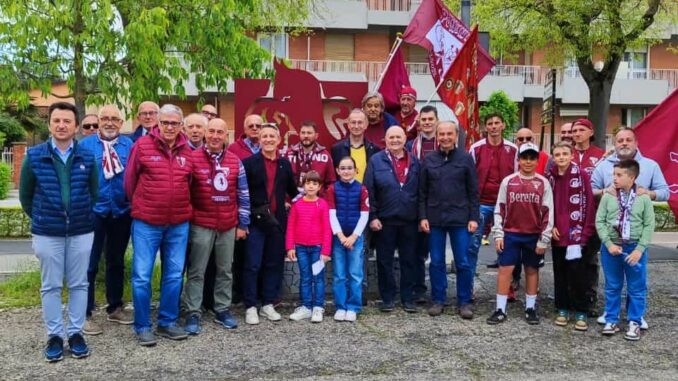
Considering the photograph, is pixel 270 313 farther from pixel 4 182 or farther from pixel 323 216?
pixel 4 182

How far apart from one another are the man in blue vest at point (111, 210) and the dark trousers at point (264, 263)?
1.19 meters

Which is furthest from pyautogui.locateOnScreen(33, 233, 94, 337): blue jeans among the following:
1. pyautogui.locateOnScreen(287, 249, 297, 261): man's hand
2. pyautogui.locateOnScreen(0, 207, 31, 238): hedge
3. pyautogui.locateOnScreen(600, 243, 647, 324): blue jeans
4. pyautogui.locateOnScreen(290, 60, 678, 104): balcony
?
pyautogui.locateOnScreen(290, 60, 678, 104): balcony

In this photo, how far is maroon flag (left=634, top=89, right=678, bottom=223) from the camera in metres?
6.80

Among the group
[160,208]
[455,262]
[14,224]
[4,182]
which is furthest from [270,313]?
[4,182]

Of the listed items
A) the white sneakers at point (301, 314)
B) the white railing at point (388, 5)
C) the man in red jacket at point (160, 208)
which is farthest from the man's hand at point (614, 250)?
the white railing at point (388, 5)

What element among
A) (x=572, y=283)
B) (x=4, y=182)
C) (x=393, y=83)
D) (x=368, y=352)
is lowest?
(x=368, y=352)

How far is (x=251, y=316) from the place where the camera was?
6.09 metres

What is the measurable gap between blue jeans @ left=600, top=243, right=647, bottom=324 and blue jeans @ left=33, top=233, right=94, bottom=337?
479 cm

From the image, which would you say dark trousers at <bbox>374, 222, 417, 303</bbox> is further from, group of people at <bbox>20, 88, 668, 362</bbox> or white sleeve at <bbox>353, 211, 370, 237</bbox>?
white sleeve at <bbox>353, 211, 370, 237</bbox>

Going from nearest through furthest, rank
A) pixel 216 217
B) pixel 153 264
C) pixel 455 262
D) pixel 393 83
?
pixel 153 264 → pixel 216 217 → pixel 455 262 → pixel 393 83

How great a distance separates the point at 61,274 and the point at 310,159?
9.12 feet

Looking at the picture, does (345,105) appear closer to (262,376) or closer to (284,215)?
→ (284,215)

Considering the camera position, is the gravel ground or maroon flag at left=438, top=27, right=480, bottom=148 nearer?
the gravel ground

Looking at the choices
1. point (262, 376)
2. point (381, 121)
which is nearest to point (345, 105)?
point (381, 121)
